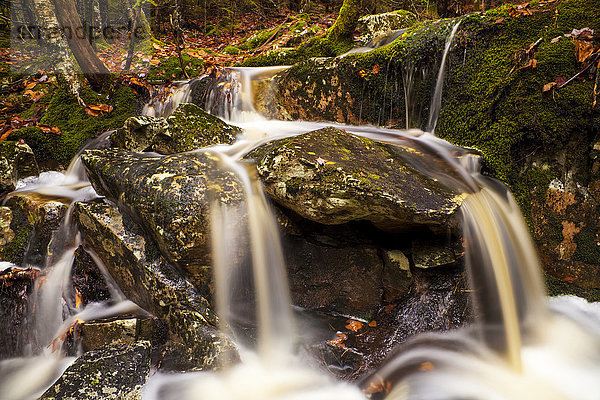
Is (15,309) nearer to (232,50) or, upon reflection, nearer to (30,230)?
(30,230)

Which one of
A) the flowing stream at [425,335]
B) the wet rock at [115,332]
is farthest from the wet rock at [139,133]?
the wet rock at [115,332]

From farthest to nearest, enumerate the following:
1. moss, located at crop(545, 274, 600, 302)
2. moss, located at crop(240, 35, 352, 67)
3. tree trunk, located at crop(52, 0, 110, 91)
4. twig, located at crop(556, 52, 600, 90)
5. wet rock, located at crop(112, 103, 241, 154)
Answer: moss, located at crop(240, 35, 352, 67) → tree trunk, located at crop(52, 0, 110, 91) → wet rock, located at crop(112, 103, 241, 154) → moss, located at crop(545, 274, 600, 302) → twig, located at crop(556, 52, 600, 90)

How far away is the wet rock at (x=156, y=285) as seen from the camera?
2.75 metres

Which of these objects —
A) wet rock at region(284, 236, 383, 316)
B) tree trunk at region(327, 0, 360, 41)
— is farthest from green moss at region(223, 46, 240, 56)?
wet rock at region(284, 236, 383, 316)

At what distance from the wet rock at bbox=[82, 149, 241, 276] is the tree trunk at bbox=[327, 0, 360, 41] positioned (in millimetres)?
5050

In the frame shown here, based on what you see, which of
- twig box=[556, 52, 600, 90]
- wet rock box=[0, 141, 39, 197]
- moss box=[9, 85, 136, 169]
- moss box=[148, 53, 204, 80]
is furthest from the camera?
moss box=[148, 53, 204, 80]

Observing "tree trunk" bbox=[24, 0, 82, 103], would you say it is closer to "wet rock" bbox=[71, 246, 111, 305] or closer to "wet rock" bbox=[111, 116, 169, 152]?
"wet rock" bbox=[111, 116, 169, 152]

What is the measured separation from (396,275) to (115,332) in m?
2.67

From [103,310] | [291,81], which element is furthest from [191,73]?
[103,310]

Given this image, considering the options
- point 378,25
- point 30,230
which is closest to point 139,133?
point 30,230

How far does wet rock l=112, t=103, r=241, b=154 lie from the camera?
4.25 metres

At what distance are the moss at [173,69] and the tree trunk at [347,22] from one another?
3251 mm

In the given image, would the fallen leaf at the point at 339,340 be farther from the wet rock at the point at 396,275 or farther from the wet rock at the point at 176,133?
the wet rock at the point at 176,133

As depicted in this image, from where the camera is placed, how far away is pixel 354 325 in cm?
317
